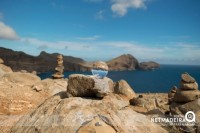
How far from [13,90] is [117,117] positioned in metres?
16.2

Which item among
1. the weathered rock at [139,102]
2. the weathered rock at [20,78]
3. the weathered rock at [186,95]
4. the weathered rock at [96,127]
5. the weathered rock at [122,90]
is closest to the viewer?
the weathered rock at [96,127]

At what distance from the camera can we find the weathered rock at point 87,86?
1160 centimetres

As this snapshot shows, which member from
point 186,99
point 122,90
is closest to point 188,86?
point 186,99

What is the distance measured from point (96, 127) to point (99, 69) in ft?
10.5

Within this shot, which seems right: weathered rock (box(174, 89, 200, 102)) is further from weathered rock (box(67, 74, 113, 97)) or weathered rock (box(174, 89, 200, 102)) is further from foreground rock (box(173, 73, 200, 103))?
weathered rock (box(67, 74, 113, 97))

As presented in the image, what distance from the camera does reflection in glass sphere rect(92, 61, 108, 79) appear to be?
1166cm

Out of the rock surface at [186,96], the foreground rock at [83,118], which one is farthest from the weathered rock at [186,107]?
the foreground rock at [83,118]

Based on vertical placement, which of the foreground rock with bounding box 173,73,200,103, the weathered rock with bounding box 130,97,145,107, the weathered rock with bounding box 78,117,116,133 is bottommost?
the weathered rock with bounding box 130,97,145,107

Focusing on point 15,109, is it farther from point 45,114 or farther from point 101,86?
point 101,86

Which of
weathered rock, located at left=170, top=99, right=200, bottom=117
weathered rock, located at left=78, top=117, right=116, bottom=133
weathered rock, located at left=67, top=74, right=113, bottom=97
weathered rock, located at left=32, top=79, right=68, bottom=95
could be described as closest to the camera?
weathered rock, located at left=78, top=117, right=116, bottom=133

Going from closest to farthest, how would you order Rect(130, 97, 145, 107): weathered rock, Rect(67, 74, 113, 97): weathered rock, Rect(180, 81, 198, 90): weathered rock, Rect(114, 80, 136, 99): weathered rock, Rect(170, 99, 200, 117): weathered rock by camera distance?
Rect(67, 74, 113, 97): weathered rock < Rect(170, 99, 200, 117): weathered rock < Rect(180, 81, 198, 90): weathered rock < Rect(130, 97, 145, 107): weathered rock < Rect(114, 80, 136, 99): weathered rock

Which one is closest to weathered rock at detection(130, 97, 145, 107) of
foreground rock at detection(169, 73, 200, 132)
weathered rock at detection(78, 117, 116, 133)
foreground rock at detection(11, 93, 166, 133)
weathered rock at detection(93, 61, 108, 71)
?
foreground rock at detection(169, 73, 200, 132)

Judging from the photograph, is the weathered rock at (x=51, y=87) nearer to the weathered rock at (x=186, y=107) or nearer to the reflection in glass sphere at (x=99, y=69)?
the weathered rock at (x=186, y=107)

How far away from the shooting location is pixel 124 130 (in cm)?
1016
